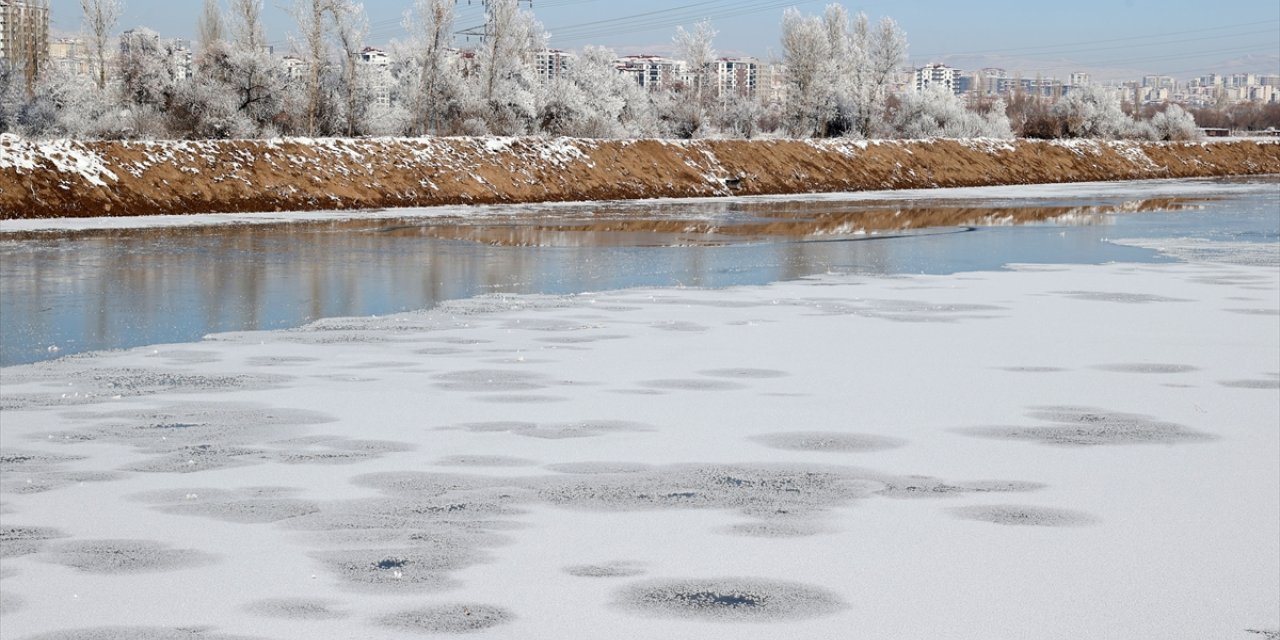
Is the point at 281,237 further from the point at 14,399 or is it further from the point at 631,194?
the point at 631,194

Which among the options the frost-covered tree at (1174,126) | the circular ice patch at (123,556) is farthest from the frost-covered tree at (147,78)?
the frost-covered tree at (1174,126)

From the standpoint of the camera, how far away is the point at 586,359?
443 inches

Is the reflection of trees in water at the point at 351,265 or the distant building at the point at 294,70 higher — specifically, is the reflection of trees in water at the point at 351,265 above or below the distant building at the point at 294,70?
below

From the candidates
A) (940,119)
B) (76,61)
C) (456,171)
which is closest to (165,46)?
(76,61)

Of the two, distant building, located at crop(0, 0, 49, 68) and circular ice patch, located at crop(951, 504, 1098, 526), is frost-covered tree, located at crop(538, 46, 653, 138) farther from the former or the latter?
circular ice patch, located at crop(951, 504, 1098, 526)

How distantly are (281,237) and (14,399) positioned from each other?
551 inches

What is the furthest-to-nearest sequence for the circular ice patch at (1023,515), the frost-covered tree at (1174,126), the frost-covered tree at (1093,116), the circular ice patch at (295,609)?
the frost-covered tree at (1093,116), the frost-covered tree at (1174,126), the circular ice patch at (1023,515), the circular ice patch at (295,609)

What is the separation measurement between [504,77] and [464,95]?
5462 millimetres

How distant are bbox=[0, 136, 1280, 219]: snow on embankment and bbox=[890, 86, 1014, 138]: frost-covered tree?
17.7 metres

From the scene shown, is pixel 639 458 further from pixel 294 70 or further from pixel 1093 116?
pixel 1093 116

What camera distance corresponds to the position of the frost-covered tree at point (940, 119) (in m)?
77.5

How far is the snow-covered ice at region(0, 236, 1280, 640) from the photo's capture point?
213 inches

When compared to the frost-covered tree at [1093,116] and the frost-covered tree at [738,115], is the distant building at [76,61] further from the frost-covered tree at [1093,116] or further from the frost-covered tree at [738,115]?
the frost-covered tree at [1093,116]

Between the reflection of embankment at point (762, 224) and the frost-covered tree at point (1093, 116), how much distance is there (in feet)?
183
